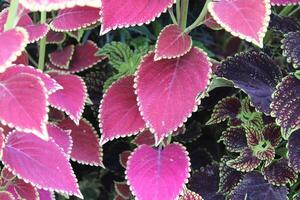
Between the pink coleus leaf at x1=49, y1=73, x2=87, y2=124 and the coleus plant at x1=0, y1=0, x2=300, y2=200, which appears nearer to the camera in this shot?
the coleus plant at x1=0, y1=0, x2=300, y2=200

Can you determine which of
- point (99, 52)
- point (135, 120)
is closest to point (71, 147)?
point (135, 120)

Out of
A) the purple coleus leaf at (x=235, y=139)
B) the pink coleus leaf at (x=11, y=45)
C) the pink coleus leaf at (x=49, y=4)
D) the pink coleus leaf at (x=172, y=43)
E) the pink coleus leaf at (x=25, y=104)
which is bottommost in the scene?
the purple coleus leaf at (x=235, y=139)

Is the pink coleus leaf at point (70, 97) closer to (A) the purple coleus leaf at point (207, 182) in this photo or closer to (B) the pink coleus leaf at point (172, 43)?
(B) the pink coleus leaf at point (172, 43)

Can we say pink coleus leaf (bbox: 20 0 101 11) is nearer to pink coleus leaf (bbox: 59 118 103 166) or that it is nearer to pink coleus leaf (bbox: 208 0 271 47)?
pink coleus leaf (bbox: 208 0 271 47)

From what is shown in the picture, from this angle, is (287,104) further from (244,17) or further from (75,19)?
(75,19)

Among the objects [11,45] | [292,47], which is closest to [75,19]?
[11,45]

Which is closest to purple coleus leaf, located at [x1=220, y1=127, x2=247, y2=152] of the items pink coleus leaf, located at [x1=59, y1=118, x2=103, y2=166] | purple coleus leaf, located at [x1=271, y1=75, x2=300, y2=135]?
purple coleus leaf, located at [x1=271, y1=75, x2=300, y2=135]

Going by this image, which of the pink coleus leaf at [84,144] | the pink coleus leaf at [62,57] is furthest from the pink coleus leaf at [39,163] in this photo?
the pink coleus leaf at [62,57]
